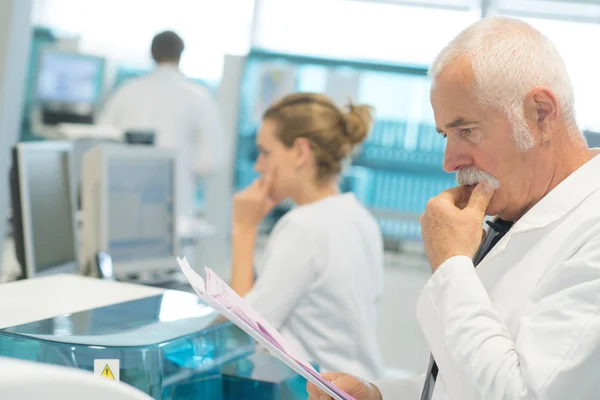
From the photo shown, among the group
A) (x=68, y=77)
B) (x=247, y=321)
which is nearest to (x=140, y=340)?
(x=247, y=321)

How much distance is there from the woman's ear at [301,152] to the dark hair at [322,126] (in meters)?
0.01

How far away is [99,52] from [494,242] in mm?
6582

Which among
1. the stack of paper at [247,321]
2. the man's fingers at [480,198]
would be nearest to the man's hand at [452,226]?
the man's fingers at [480,198]

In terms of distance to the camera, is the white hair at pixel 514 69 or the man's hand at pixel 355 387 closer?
the white hair at pixel 514 69

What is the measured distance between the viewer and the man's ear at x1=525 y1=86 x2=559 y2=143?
1290 mm

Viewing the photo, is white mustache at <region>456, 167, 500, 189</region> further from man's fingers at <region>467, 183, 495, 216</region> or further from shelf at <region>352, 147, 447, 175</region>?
shelf at <region>352, 147, 447, 175</region>

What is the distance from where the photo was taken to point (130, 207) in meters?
2.88

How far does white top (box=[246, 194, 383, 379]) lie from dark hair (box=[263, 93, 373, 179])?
0.92 ft

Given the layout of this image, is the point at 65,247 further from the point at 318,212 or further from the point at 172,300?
the point at 172,300

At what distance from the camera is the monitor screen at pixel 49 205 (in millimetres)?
2309

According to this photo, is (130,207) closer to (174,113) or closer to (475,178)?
(475,178)

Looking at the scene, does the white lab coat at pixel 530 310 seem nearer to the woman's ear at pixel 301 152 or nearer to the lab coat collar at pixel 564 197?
the lab coat collar at pixel 564 197

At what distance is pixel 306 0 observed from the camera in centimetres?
574

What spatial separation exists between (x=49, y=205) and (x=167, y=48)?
263cm
